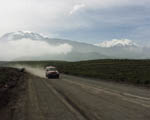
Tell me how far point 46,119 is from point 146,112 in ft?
13.3

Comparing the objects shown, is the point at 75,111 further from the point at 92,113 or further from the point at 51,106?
the point at 51,106

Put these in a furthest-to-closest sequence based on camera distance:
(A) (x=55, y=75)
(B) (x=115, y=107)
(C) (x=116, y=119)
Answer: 1. (A) (x=55, y=75)
2. (B) (x=115, y=107)
3. (C) (x=116, y=119)

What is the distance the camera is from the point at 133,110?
850cm

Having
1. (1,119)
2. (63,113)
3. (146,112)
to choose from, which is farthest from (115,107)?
(1,119)

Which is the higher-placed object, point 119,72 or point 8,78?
point 119,72

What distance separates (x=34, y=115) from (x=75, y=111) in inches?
68.3

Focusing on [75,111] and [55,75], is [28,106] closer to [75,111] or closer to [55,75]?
[75,111]

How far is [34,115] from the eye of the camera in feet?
26.6

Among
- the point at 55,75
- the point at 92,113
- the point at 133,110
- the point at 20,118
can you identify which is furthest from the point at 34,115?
the point at 55,75

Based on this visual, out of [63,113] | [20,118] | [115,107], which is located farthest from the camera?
[115,107]

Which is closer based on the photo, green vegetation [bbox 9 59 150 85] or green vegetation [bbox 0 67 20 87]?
green vegetation [bbox 0 67 20 87]

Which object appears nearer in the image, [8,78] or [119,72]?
[8,78]

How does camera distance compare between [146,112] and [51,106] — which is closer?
[146,112]

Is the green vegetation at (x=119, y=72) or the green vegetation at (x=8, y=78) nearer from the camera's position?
the green vegetation at (x=8, y=78)
